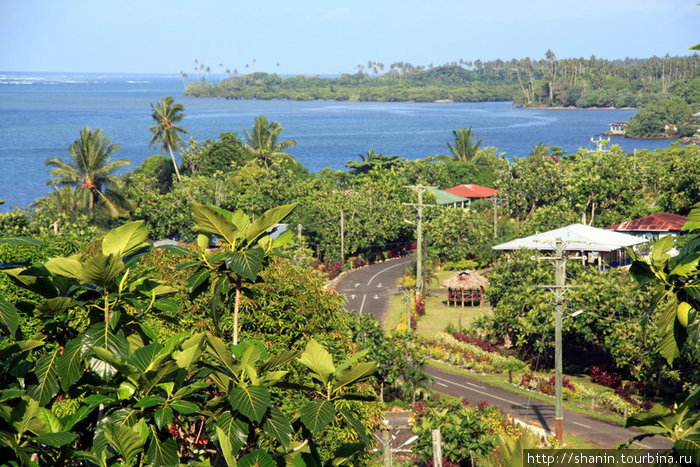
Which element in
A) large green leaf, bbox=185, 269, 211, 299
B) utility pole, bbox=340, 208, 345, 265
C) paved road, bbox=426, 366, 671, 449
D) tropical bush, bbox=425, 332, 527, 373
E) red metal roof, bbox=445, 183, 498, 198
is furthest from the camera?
red metal roof, bbox=445, 183, 498, 198

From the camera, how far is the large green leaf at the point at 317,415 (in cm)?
620

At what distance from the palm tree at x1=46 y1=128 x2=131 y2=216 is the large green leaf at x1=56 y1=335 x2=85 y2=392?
4596 centimetres

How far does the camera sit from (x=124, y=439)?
6.13 metres

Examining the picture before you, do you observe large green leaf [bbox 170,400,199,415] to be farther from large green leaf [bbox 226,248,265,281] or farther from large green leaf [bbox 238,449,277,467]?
large green leaf [bbox 226,248,265,281]

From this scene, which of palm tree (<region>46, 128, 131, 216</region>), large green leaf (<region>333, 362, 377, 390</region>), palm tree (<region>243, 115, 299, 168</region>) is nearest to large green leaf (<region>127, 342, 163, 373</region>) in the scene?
large green leaf (<region>333, 362, 377, 390</region>)

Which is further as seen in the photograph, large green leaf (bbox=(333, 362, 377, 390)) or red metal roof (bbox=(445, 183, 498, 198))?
red metal roof (bbox=(445, 183, 498, 198))

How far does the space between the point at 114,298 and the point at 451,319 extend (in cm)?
3311

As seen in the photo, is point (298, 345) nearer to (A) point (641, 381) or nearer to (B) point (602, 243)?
(A) point (641, 381)

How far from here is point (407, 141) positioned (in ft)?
528

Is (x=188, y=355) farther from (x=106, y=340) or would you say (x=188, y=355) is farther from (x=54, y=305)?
(x=54, y=305)

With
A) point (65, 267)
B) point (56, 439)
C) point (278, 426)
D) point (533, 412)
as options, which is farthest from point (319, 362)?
point (533, 412)

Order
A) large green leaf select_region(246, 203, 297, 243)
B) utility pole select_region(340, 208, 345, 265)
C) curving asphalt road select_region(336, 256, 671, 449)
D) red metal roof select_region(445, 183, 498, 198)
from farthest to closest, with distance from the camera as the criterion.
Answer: red metal roof select_region(445, 183, 498, 198) < utility pole select_region(340, 208, 345, 265) < curving asphalt road select_region(336, 256, 671, 449) < large green leaf select_region(246, 203, 297, 243)

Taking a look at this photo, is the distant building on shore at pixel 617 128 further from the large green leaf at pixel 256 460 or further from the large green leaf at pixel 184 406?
the large green leaf at pixel 184 406

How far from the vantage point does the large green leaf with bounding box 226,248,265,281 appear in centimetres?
683
